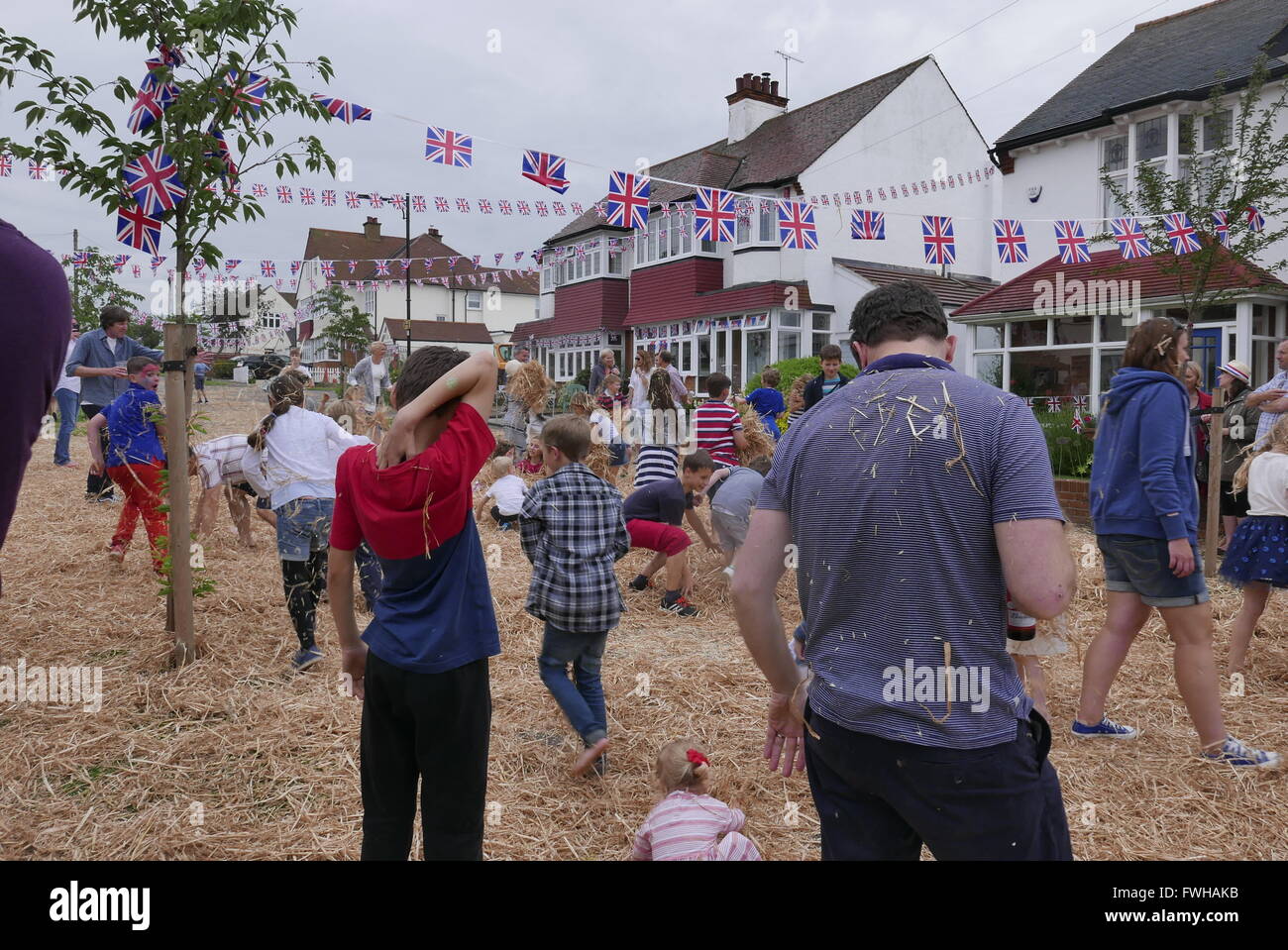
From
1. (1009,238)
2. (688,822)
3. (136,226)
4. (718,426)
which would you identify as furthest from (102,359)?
(1009,238)

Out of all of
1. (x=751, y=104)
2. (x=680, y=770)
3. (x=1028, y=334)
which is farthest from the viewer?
(x=751, y=104)

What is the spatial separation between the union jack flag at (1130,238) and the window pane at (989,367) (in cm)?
440

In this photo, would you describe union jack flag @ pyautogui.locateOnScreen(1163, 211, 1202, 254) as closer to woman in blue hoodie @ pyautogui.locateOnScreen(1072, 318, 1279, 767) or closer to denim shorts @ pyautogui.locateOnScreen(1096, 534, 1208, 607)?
woman in blue hoodie @ pyautogui.locateOnScreen(1072, 318, 1279, 767)

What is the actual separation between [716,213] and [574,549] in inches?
387

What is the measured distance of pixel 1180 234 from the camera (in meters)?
12.5

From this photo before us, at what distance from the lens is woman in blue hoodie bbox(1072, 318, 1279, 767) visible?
398 centimetres

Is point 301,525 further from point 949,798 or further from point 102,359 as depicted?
point 102,359

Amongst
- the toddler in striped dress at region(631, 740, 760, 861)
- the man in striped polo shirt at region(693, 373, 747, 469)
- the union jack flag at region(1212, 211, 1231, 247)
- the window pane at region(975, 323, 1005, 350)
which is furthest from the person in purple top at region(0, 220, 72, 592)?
the window pane at region(975, 323, 1005, 350)

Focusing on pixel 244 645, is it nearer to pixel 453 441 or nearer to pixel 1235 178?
Result: pixel 453 441

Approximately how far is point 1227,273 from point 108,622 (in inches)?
614

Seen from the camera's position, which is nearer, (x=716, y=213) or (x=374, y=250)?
(x=716, y=213)

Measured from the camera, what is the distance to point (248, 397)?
32.3 m

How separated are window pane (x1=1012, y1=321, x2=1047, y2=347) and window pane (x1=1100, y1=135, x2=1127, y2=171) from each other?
11.3 feet

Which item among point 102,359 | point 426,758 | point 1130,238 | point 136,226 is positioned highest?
point 1130,238
